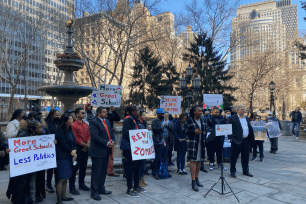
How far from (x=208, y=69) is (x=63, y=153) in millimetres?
21560

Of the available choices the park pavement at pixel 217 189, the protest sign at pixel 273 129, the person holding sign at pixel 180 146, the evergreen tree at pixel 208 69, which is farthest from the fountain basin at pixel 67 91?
the evergreen tree at pixel 208 69

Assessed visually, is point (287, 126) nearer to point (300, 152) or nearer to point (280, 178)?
point (300, 152)

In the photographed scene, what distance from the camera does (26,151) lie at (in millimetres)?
4020

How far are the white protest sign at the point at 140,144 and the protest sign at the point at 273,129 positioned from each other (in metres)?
7.10

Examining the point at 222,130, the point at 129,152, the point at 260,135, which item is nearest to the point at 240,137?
the point at 222,130

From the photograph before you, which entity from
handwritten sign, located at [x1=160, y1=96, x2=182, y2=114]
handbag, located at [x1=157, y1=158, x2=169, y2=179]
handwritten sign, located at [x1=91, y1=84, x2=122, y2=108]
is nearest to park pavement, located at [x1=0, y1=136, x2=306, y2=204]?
handbag, located at [x1=157, y1=158, x2=169, y2=179]

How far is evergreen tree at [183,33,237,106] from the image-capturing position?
23.9 metres

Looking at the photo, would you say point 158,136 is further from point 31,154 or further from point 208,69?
point 208,69

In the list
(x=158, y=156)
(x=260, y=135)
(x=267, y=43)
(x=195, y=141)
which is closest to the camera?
(x=195, y=141)

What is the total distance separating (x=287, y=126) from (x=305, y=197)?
47.6 feet

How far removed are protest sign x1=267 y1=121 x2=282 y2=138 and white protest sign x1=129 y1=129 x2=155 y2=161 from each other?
23.3 feet

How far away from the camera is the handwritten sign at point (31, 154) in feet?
12.7

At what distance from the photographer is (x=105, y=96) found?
8.41 meters

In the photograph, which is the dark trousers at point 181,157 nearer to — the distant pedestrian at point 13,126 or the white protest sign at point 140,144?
the white protest sign at point 140,144
